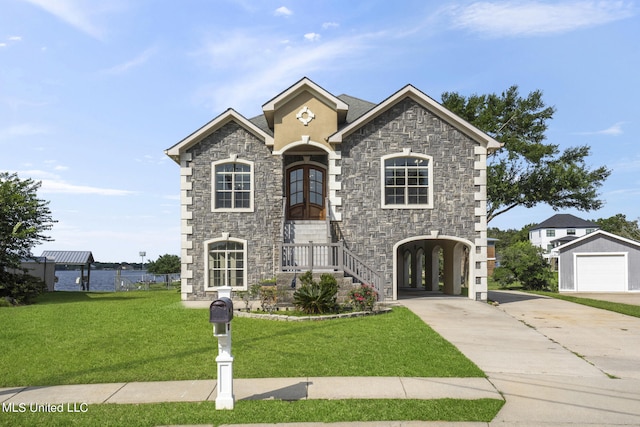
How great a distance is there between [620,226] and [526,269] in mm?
39298

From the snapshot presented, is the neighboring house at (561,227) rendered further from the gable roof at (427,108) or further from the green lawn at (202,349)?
the green lawn at (202,349)

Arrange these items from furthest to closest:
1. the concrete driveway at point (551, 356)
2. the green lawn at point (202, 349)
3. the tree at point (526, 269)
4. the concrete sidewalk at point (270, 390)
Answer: the tree at point (526, 269)
the green lawn at point (202, 349)
the concrete sidewalk at point (270, 390)
the concrete driveway at point (551, 356)

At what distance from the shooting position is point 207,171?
18.9m

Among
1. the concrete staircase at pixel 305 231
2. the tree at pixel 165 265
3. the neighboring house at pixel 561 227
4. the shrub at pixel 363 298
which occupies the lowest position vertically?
the tree at pixel 165 265

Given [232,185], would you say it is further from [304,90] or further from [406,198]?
[406,198]

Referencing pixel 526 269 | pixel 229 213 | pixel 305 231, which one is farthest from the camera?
pixel 526 269

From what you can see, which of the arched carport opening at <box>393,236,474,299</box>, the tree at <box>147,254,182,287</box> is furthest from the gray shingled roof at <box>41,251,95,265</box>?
the arched carport opening at <box>393,236,474,299</box>

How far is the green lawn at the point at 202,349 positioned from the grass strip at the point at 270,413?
1.42m

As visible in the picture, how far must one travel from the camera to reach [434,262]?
76.3ft

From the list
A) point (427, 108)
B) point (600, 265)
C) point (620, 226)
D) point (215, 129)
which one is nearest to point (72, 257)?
point (215, 129)

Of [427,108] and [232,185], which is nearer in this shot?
[427,108]

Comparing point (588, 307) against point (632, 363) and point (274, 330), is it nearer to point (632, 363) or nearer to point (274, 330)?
point (632, 363)

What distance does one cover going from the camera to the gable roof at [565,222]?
6764 cm

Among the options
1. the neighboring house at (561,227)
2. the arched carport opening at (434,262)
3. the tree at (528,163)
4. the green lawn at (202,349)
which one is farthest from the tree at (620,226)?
the green lawn at (202,349)
